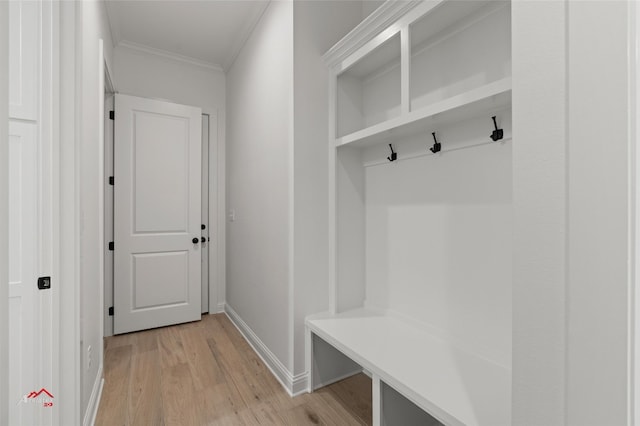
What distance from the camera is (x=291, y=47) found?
1.93 meters

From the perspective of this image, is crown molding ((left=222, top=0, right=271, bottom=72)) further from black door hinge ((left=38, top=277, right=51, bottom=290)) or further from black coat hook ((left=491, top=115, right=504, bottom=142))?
black door hinge ((left=38, top=277, right=51, bottom=290))

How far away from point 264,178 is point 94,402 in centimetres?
170

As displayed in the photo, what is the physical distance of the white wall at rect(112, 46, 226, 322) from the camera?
2.98 meters

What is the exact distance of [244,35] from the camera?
2783 mm

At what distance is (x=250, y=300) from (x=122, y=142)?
74.6 inches

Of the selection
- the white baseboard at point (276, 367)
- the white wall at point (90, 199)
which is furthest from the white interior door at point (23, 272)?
the white baseboard at point (276, 367)

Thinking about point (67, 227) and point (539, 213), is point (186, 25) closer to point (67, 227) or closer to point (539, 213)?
point (67, 227)

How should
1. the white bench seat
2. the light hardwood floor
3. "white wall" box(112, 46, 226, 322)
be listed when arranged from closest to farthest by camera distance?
the white bench seat → the light hardwood floor → "white wall" box(112, 46, 226, 322)

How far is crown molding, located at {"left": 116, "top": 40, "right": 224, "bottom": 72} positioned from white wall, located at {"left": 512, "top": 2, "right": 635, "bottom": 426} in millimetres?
3237

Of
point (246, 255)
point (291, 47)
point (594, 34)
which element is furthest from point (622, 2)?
point (246, 255)

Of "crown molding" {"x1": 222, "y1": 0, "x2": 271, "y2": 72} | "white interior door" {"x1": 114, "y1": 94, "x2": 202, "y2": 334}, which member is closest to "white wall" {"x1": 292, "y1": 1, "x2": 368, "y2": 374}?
"crown molding" {"x1": 222, "y1": 0, "x2": 271, "y2": 72}

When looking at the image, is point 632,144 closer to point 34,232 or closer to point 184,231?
point 34,232

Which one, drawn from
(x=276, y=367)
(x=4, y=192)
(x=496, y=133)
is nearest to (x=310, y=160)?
(x=496, y=133)

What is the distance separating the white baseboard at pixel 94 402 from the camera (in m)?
1.55
